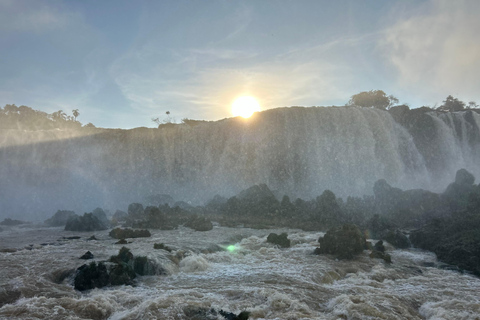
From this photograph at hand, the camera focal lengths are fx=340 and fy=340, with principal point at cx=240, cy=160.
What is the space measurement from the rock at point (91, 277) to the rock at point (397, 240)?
45.7 ft

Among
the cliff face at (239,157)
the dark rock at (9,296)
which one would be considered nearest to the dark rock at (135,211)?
the cliff face at (239,157)

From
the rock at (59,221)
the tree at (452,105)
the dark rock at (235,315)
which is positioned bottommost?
the rock at (59,221)

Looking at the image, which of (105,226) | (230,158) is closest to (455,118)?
(230,158)

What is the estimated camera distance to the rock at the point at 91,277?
1024 centimetres

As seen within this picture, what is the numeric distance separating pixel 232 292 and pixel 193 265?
3524 mm

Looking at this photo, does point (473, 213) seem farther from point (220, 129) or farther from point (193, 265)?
point (220, 129)

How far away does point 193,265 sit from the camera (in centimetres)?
1280

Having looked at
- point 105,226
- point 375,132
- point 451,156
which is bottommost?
point 105,226

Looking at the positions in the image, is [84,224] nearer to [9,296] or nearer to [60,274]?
[60,274]

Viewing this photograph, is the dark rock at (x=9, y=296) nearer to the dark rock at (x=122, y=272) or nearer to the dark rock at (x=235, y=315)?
the dark rock at (x=122, y=272)

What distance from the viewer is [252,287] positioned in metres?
10.0

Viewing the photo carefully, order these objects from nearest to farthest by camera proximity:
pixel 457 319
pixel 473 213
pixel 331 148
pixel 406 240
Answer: pixel 457 319
pixel 406 240
pixel 473 213
pixel 331 148

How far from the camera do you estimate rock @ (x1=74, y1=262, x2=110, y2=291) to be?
1024 centimetres

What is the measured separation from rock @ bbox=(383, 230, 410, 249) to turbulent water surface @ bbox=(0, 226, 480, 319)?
122 cm
